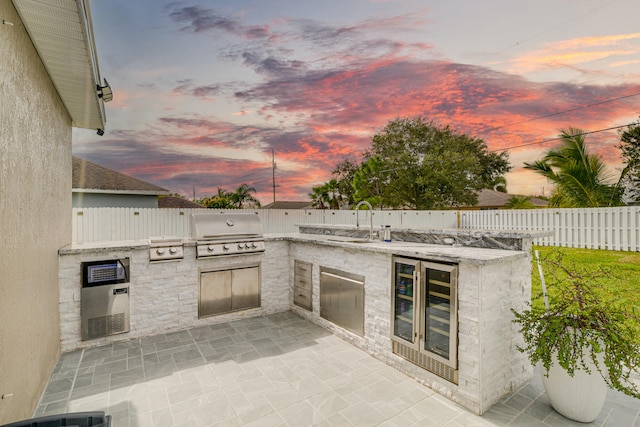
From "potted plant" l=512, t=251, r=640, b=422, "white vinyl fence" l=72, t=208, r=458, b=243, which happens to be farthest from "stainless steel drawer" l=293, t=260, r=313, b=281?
"potted plant" l=512, t=251, r=640, b=422

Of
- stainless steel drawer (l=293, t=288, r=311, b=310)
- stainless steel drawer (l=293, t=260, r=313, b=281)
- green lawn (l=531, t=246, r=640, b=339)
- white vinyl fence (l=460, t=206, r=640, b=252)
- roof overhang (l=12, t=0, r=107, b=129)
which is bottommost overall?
stainless steel drawer (l=293, t=288, r=311, b=310)

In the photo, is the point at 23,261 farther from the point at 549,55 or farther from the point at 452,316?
the point at 549,55

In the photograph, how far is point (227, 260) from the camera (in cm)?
432

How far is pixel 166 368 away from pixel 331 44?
780 centimetres

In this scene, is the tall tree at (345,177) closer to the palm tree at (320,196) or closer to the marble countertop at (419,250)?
the palm tree at (320,196)

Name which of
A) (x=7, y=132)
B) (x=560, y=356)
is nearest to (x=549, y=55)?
(x=560, y=356)

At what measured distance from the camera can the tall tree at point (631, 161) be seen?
709cm

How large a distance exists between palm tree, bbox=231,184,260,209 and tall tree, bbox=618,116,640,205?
73.7ft

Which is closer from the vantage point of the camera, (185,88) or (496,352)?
(496,352)

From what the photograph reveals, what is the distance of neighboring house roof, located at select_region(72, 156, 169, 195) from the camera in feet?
31.4

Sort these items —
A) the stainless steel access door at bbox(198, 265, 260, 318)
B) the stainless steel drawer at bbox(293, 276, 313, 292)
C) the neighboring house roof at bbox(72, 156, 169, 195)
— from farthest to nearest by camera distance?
the neighboring house roof at bbox(72, 156, 169, 195)
the stainless steel drawer at bbox(293, 276, 313, 292)
the stainless steel access door at bbox(198, 265, 260, 318)

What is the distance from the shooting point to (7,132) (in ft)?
5.90

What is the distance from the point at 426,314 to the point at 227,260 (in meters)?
2.87

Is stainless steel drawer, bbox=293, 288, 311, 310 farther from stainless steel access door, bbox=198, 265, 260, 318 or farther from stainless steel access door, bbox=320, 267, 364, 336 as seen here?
stainless steel access door, bbox=198, 265, 260, 318
